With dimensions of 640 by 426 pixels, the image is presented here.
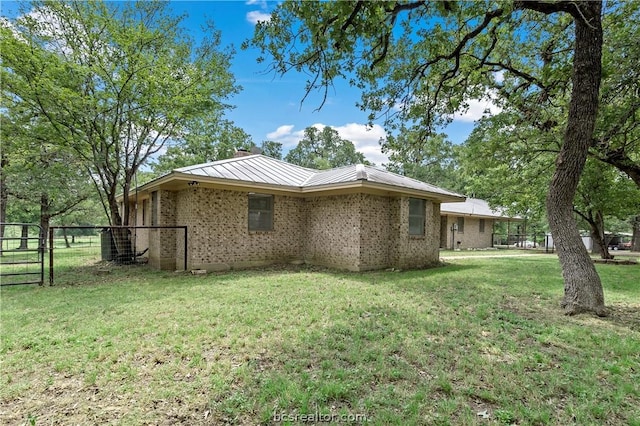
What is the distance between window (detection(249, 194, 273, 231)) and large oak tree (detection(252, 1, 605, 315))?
15.8 ft

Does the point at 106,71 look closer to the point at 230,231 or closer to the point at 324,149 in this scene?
the point at 230,231

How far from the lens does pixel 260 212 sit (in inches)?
416

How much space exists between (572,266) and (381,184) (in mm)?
4906

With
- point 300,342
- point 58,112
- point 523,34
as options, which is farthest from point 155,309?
point 523,34

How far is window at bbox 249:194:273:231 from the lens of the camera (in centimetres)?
1041

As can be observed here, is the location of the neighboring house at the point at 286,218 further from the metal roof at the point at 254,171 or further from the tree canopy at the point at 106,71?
the tree canopy at the point at 106,71

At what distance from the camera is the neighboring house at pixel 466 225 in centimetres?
2094

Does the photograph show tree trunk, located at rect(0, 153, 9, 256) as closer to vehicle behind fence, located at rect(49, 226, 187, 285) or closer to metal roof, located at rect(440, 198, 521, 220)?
vehicle behind fence, located at rect(49, 226, 187, 285)

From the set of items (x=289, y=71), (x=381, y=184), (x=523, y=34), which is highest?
(x=523, y=34)

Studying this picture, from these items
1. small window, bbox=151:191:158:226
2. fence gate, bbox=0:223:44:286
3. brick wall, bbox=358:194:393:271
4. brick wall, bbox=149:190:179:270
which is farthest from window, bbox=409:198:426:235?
fence gate, bbox=0:223:44:286

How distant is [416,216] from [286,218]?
4512 mm

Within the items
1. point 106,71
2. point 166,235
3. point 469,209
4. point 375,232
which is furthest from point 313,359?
point 469,209

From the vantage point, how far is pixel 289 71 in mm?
5270

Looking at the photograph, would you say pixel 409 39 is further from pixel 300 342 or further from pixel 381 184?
pixel 300 342
